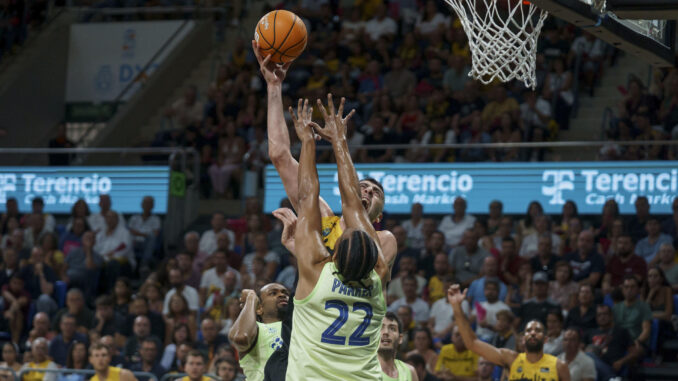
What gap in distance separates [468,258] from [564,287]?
1.19m

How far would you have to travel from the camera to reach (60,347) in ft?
35.2

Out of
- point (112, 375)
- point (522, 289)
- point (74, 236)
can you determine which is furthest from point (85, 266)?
point (522, 289)

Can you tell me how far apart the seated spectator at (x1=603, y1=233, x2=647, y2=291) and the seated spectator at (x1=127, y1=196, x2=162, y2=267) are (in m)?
5.78

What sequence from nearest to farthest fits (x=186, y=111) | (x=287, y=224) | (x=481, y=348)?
(x=287, y=224) < (x=481, y=348) < (x=186, y=111)

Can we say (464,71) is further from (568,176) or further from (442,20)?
(568,176)

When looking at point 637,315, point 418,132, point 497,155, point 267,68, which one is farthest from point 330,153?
point 267,68

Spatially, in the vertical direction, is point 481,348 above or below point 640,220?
below

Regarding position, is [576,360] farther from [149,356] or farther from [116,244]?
[116,244]

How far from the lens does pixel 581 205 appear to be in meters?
11.2

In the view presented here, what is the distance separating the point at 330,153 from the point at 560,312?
4302 millimetres

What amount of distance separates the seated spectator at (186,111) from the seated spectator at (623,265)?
292 inches

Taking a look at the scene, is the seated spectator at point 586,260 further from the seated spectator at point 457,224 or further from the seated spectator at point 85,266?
the seated spectator at point 85,266

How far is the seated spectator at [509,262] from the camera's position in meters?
10.3

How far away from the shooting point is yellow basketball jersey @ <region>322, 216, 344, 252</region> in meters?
5.48
